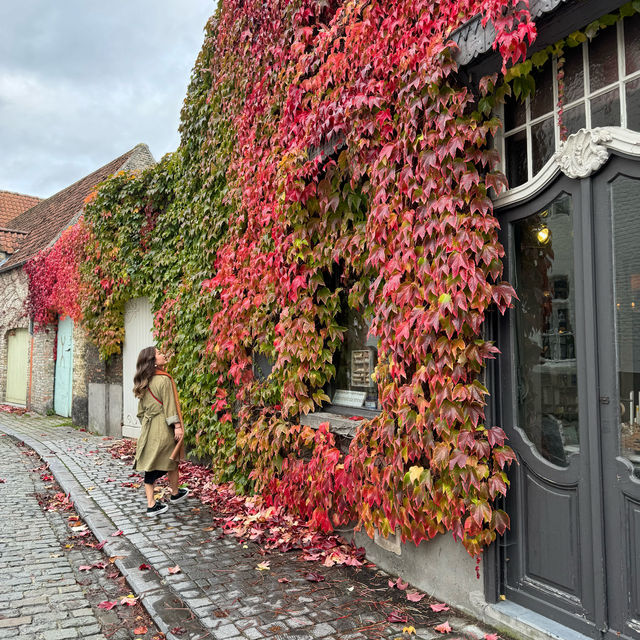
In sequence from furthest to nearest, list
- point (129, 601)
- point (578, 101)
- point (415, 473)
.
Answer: point (129, 601), point (415, 473), point (578, 101)

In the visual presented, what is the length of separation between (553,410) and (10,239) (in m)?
20.7

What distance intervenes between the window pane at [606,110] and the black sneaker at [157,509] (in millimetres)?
5085

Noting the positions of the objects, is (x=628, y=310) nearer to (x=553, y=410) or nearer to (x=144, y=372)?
(x=553, y=410)

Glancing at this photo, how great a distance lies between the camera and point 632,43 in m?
2.83

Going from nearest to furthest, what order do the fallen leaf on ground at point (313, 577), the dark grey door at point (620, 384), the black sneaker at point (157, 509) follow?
the dark grey door at point (620, 384) < the fallen leaf on ground at point (313, 577) < the black sneaker at point (157, 509)

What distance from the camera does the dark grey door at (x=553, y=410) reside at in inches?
117

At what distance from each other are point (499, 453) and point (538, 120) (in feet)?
6.55

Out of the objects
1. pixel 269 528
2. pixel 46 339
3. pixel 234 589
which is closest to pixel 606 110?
pixel 234 589

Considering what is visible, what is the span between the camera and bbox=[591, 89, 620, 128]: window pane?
291cm

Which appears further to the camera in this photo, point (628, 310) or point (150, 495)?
point (150, 495)

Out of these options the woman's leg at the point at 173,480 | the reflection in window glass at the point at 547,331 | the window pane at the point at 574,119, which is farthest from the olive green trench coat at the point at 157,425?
the window pane at the point at 574,119

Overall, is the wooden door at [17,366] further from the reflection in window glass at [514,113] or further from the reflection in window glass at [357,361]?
the reflection in window glass at [514,113]

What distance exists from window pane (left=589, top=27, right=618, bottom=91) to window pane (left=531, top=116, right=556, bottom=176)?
0.32 metres

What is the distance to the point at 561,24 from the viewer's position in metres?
2.92
